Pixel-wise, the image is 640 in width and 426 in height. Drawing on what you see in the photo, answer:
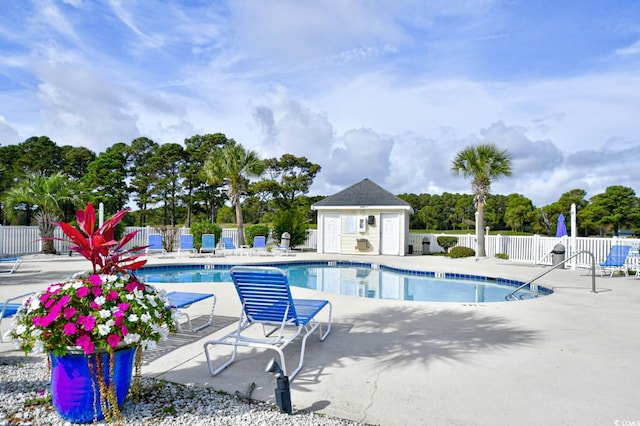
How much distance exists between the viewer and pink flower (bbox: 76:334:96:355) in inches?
88.7

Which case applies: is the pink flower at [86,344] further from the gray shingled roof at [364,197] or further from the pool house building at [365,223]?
the gray shingled roof at [364,197]

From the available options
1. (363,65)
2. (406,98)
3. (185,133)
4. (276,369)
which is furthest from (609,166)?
(276,369)

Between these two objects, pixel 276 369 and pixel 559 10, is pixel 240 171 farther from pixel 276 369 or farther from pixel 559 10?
pixel 276 369

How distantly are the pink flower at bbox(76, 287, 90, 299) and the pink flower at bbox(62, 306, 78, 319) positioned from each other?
0.08 meters

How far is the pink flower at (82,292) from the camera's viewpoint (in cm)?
237

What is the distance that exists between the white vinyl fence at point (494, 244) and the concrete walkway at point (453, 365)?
7510 mm

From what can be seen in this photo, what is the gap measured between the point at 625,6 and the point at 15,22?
15633 mm

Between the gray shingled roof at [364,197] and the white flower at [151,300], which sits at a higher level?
the gray shingled roof at [364,197]

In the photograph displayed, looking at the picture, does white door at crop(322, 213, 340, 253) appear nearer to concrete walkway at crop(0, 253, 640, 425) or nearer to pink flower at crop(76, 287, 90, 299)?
concrete walkway at crop(0, 253, 640, 425)

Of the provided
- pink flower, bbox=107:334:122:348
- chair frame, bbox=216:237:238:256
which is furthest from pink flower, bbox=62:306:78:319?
chair frame, bbox=216:237:238:256

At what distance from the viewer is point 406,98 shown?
49.7ft

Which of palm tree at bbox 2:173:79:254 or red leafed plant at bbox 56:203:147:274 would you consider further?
palm tree at bbox 2:173:79:254

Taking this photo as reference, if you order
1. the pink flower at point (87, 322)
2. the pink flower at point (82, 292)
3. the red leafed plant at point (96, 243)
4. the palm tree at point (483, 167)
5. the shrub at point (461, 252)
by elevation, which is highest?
the palm tree at point (483, 167)

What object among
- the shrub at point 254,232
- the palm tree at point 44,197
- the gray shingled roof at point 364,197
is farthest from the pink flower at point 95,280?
the shrub at point 254,232
